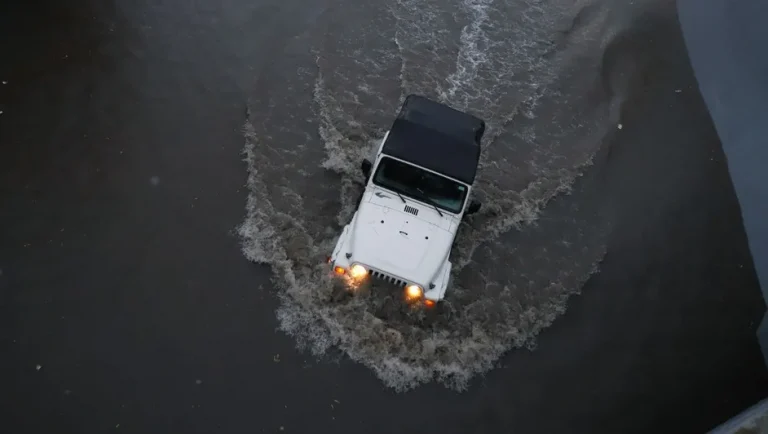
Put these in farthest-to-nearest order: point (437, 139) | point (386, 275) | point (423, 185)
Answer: point (437, 139), point (423, 185), point (386, 275)

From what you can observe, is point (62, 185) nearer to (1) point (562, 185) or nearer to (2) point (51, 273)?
(2) point (51, 273)

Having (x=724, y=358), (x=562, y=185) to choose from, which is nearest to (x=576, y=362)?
(x=724, y=358)

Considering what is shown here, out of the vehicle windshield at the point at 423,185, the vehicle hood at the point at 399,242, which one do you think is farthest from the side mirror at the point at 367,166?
the vehicle hood at the point at 399,242

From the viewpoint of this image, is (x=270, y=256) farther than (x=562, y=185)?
No

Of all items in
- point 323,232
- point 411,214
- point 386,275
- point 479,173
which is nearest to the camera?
point 386,275

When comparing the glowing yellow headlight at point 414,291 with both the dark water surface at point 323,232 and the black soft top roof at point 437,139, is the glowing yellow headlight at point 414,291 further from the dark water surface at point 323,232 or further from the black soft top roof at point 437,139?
the black soft top roof at point 437,139

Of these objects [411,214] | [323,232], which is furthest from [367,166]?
[323,232]

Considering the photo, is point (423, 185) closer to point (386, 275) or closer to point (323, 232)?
point (386, 275)
